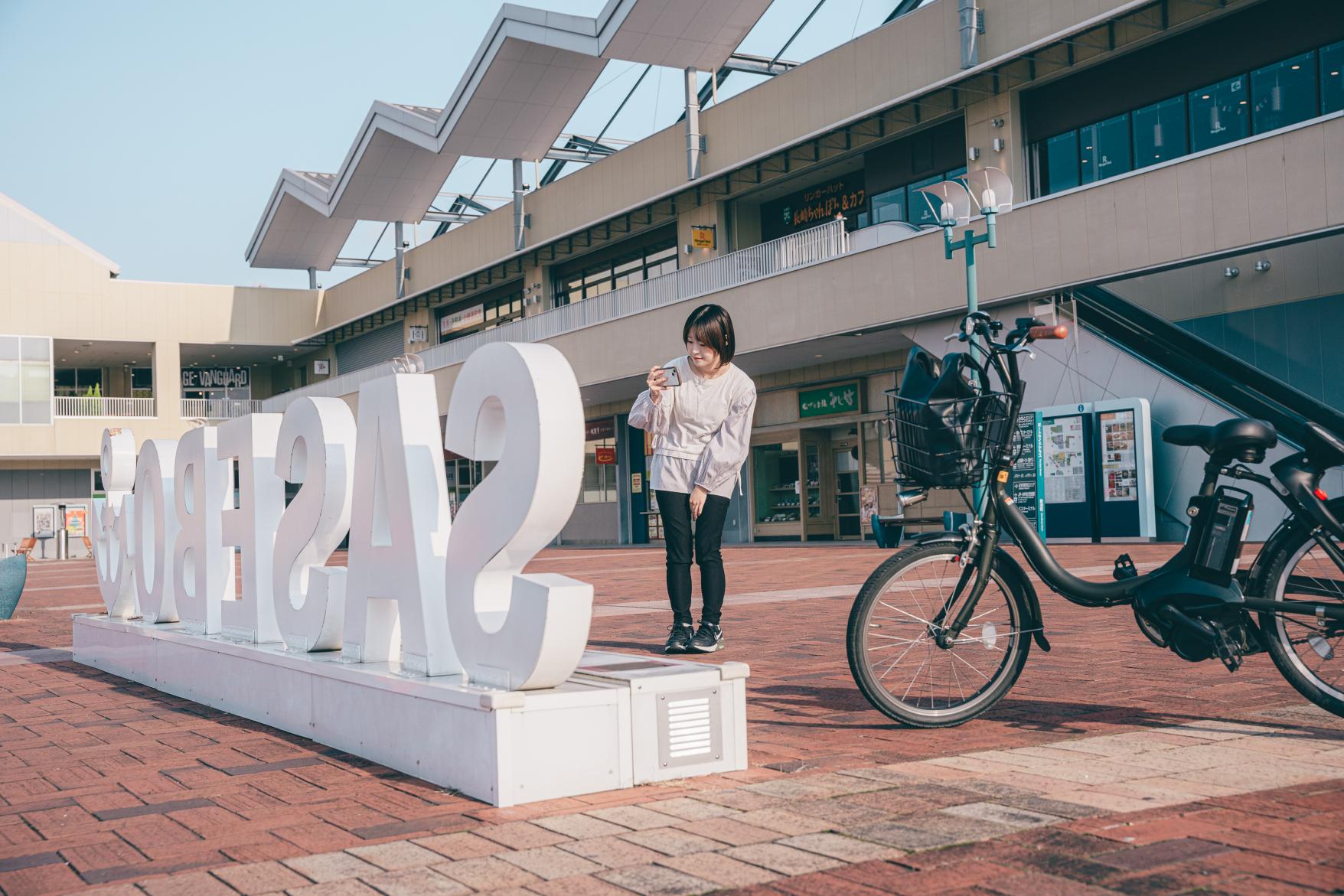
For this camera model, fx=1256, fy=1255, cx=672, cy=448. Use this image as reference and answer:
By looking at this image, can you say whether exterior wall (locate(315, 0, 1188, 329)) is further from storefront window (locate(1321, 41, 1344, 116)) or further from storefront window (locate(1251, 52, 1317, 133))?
storefront window (locate(1321, 41, 1344, 116))

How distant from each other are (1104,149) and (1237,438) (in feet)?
54.9

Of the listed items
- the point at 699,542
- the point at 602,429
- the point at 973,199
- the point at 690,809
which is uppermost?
the point at 973,199

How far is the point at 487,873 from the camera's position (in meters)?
2.70

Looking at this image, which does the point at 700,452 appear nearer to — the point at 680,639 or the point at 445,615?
the point at 680,639

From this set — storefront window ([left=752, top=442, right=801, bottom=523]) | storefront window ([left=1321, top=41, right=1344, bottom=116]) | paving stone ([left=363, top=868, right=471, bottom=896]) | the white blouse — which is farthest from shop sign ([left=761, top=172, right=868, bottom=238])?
paving stone ([left=363, top=868, right=471, bottom=896])

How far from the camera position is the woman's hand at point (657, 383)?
210 inches

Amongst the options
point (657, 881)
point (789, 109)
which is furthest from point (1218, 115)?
point (657, 881)

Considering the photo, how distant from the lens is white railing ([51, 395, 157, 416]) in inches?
1719

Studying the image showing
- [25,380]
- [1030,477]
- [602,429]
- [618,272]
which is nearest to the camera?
[1030,477]

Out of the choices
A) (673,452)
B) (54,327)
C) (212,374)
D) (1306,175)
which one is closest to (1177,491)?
(1306,175)

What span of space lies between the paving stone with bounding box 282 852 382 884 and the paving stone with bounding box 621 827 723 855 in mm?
602

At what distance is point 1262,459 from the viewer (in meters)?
4.02

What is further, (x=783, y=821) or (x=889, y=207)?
(x=889, y=207)

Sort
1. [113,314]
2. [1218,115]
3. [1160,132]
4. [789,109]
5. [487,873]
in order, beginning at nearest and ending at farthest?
[487,873] < [1218,115] < [1160,132] < [789,109] < [113,314]
